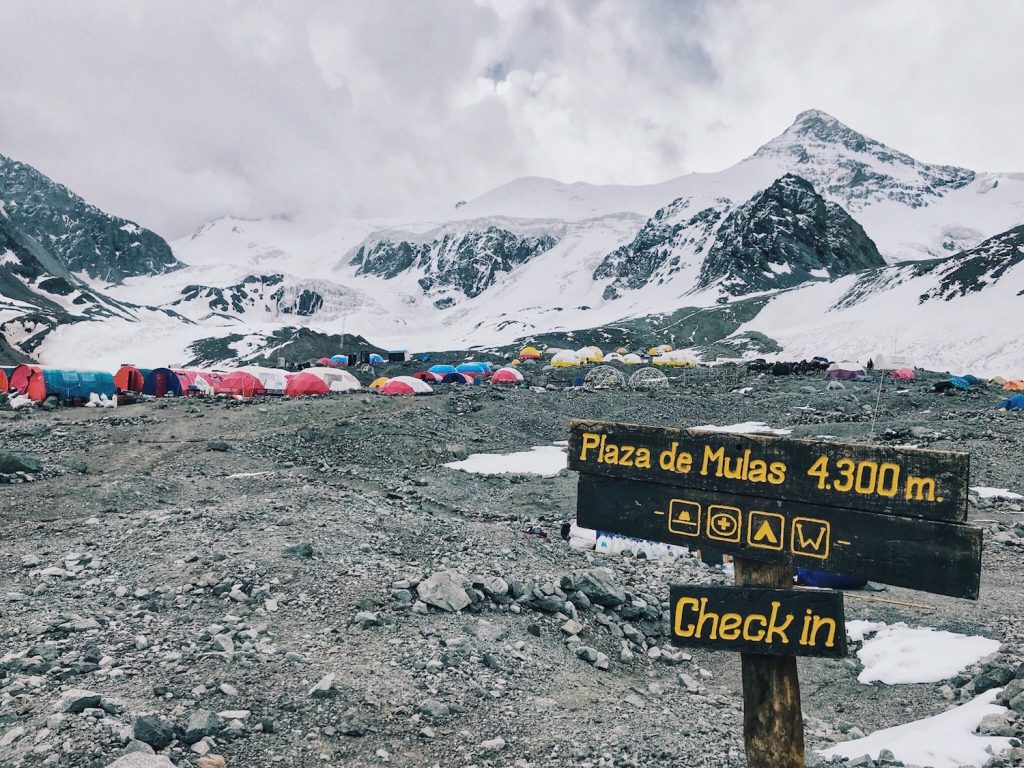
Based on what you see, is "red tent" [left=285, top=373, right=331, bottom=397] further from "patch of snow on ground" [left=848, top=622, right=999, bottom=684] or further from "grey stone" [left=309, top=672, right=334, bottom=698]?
"patch of snow on ground" [left=848, top=622, right=999, bottom=684]

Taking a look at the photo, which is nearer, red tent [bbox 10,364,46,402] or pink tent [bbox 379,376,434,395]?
red tent [bbox 10,364,46,402]

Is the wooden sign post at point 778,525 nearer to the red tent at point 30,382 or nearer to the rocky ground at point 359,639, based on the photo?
the rocky ground at point 359,639

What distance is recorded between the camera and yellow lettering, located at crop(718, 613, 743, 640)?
3.69m

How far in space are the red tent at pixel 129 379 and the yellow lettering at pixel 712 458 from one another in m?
39.8

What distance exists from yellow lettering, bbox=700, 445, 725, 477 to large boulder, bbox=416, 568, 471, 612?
15.2 ft

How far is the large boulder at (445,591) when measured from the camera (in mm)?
7547

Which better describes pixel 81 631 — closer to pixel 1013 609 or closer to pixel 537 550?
pixel 537 550

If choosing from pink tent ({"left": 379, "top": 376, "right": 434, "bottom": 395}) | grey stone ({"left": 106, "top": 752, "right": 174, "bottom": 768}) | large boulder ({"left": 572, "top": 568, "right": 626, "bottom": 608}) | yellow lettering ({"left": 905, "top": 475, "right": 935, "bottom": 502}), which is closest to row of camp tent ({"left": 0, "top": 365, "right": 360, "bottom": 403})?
pink tent ({"left": 379, "top": 376, "right": 434, "bottom": 395})

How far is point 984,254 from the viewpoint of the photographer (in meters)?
86.9

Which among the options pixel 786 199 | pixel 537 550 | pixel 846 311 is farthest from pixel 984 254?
pixel 537 550

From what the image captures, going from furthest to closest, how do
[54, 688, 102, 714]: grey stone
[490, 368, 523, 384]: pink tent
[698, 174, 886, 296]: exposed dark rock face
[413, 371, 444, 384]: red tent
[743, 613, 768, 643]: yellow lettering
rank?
[698, 174, 886, 296]: exposed dark rock face < [490, 368, 523, 384]: pink tent < [413, 371, 444, 384]: red tent < [54, 688, 102, 714]: grey stone < [743, 613, 768, 643]: yellow lettering

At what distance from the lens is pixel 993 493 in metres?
16.3

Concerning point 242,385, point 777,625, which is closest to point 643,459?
point 777,625

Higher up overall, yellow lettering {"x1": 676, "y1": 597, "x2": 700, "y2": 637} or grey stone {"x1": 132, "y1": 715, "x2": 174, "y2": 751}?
yellow lettering {"x1": 676, "y1": 597, "x2": 700, "y2": 637}
